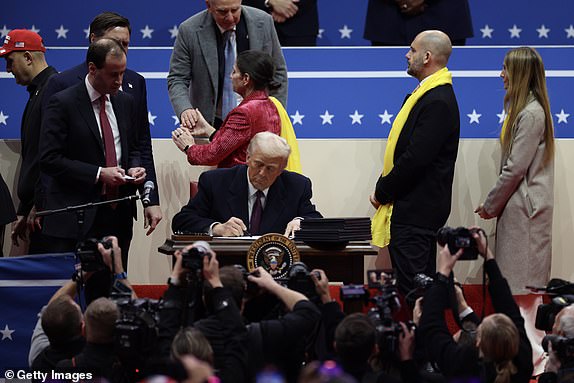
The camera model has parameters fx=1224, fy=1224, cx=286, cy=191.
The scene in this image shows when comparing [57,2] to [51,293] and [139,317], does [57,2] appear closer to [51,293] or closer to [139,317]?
[51,293]

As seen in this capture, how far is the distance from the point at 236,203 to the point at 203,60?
1503mm

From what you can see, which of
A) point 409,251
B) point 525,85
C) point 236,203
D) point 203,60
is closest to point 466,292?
point 409,251

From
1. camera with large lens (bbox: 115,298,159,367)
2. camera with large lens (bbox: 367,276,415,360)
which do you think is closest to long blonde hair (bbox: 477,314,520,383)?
camera with large lens (bbox: 367,276,415,360)

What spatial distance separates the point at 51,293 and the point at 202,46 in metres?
2.17

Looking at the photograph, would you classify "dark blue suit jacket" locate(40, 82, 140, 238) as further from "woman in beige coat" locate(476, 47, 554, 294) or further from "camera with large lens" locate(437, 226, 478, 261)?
"woman in beige coat" locate(476, 47, 554, 294)

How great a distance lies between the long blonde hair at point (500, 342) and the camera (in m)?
4.64

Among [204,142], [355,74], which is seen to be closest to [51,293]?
[204,142]

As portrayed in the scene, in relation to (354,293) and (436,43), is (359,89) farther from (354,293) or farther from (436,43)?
(354,293)

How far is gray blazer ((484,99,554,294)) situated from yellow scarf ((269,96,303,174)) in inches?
48.0

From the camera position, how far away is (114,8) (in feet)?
34.0

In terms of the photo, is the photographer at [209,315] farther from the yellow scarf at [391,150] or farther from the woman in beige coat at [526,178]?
Answer: the woman in beige coat at [526,178]

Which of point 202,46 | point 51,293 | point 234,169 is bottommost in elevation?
point 51,293

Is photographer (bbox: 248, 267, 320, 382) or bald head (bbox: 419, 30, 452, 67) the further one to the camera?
bald head (bbox: 419, 30, 452, 67)

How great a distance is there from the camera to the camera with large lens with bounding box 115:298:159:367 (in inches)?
178
